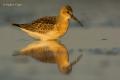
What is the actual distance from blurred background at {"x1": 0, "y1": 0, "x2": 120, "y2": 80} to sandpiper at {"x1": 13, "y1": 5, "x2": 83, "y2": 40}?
6cm

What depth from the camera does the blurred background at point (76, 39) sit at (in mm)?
3141

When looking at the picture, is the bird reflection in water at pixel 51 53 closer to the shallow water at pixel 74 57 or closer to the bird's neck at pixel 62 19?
the shallow water at pixel 74 57

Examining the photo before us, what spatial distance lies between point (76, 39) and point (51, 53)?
0.35m

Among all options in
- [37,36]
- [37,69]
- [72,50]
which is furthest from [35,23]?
[37,69]

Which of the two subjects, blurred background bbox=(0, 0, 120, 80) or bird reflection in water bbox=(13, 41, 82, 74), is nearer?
blurred background bbox=(0, 0, 120, 80)

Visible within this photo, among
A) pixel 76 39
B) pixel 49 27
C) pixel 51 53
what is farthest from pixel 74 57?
pixel 49 27

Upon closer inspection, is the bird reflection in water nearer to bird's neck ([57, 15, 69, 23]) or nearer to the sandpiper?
the sandpiper

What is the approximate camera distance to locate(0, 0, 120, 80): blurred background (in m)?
3.14

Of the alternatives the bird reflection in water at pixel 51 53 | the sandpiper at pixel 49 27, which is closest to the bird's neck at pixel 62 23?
the sandpiper at pixel 49 27

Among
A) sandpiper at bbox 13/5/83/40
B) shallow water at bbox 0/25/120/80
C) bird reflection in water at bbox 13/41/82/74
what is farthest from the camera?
sandpiper at bbox 13/5/83/40

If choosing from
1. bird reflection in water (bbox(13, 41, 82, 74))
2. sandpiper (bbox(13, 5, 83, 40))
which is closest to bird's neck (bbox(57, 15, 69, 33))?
sandpiper (bbox(13, 5, 83, 40))

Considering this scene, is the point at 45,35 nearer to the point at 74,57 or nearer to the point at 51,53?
the point at 51,53

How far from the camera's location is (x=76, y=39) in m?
3.75

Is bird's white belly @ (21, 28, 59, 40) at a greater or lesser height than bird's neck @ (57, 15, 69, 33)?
lesser
